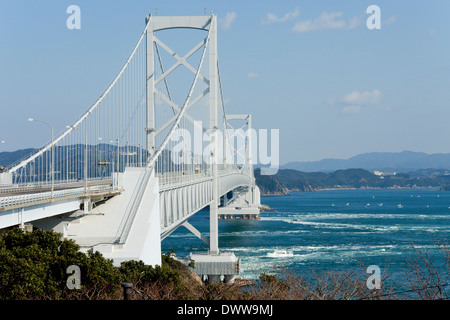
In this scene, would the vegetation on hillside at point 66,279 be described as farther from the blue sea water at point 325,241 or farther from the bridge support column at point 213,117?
the bridge support column at point 213,117

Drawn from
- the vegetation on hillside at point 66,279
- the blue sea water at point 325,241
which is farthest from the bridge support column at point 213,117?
the vegetation on hillside at point 66,279

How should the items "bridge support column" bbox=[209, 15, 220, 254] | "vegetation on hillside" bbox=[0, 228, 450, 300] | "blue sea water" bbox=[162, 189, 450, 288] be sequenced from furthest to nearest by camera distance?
"blue sea water" bbox=[162, 189, 450, 288]
"bridge support column" bbox=[209, 15, 220, 254]
"vegetation on hillside" bbox=[0, 228, 450, 300]

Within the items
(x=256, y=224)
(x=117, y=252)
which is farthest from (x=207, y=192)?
(x=256, y=224)

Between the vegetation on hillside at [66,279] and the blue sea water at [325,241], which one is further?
the blue sea water at [325,241]

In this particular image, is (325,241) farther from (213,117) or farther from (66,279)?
(66,279)

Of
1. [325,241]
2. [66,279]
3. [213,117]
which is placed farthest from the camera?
[325,241]

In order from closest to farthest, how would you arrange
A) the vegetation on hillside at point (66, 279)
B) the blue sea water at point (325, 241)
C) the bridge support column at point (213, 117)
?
the vegetation on hillside at point (66, 279)
the bridge support column at point (213, 117)
the blue sea water at point (325, 241)

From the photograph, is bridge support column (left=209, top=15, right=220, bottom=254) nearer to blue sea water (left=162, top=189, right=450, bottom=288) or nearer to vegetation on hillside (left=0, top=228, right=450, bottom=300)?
blue sea water (left=162, top=189, right=450, bottom=288)

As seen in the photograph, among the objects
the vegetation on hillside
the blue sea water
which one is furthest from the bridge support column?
the vegetation on hillside

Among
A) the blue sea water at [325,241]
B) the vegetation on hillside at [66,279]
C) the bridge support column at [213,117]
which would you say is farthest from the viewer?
the blue sea water at [325,241]

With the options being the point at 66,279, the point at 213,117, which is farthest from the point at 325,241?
the point at 66,279
